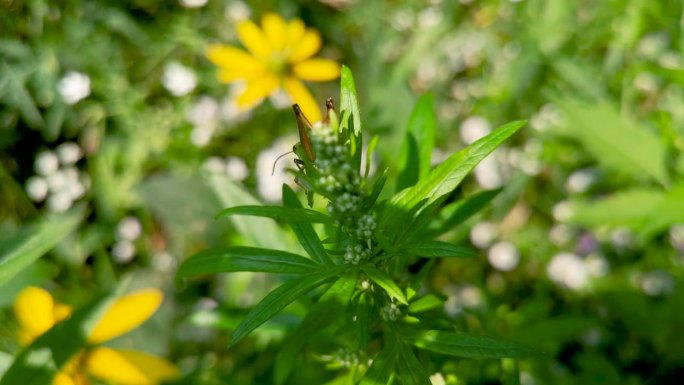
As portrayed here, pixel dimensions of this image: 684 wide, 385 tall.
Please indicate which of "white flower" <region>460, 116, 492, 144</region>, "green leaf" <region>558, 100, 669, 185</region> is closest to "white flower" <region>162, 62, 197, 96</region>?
"white flower" <region>460, 116, 492, 144</region>

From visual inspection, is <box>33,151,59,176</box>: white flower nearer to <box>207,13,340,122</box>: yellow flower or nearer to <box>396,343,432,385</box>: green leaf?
<box>207,13,340,122</box>: yellow flower

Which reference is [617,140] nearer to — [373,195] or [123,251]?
[373,195]

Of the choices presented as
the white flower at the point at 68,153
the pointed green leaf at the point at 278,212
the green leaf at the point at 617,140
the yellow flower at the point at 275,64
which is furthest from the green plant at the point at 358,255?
the white flower at the point at 68,153

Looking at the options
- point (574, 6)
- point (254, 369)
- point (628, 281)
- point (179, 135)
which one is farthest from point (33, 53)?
point (628, 281)

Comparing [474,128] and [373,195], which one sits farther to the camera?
[474,128]

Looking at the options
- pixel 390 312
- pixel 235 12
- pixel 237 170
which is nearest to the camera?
pixel 390 312

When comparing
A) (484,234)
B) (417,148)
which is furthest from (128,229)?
(417,148)

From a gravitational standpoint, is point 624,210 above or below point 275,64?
below

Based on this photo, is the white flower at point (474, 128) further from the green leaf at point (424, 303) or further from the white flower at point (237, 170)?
the green leaf at point (424, 303)
